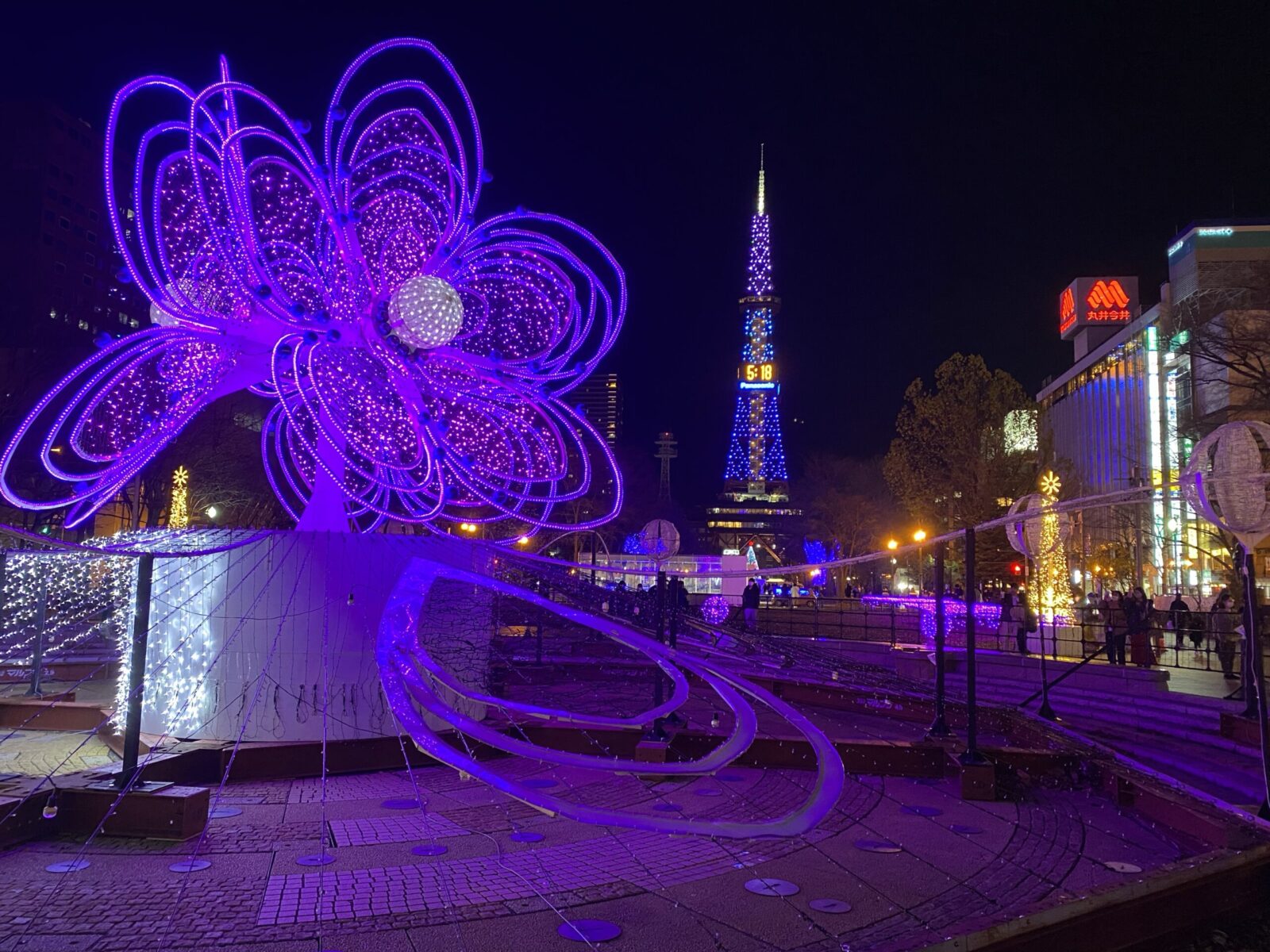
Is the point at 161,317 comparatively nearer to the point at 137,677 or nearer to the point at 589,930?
the point at 137,677

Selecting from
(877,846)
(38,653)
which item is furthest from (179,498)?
(877,846)

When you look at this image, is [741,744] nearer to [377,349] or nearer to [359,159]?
[377,349]

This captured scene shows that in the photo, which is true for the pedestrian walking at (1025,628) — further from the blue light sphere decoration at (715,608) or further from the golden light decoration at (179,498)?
the golden light decoration at (179,498)

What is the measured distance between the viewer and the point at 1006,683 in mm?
17359

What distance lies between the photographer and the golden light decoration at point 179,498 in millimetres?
31781

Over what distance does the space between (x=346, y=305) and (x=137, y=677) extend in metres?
4.48

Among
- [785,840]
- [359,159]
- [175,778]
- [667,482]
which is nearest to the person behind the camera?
[785,840]

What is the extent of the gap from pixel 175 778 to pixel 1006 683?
48.0 ft

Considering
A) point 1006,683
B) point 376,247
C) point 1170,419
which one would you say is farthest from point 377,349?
point 1170,419

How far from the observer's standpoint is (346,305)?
10094 mm

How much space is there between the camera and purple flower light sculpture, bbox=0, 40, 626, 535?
947 cm

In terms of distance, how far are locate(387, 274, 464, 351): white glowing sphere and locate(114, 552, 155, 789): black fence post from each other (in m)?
3.47

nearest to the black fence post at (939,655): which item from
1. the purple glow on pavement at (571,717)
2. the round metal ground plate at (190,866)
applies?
the purple glow on pavement at (571,717)

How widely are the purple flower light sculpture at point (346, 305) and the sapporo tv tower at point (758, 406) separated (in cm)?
12654
